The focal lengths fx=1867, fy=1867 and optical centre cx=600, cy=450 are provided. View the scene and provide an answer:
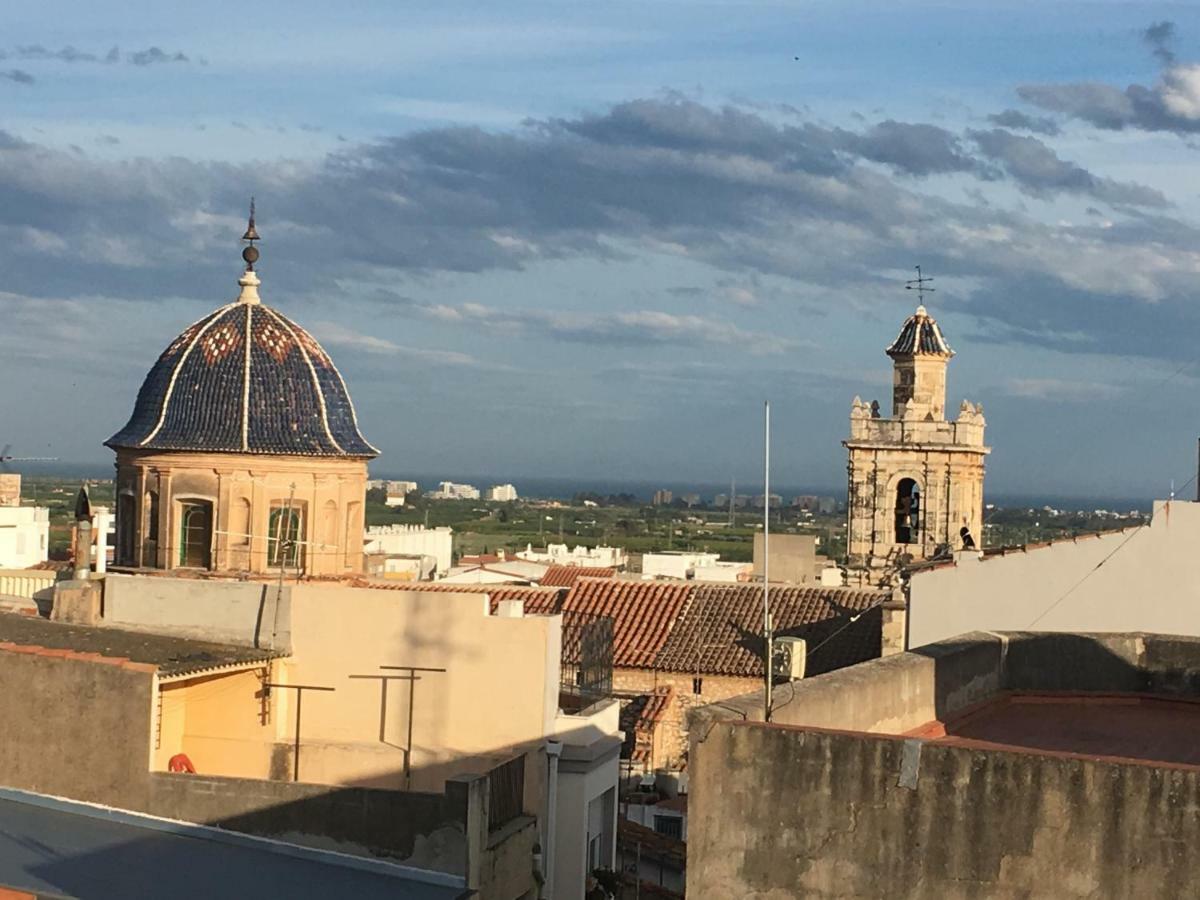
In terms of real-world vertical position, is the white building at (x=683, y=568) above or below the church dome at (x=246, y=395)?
below

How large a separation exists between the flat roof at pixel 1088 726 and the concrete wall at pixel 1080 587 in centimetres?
652

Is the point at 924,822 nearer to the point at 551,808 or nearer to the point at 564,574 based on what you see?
the point at 551,808

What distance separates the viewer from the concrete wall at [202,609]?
20422 mm

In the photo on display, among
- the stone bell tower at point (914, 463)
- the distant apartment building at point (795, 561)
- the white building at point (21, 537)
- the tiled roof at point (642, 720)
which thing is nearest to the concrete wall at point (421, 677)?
the tiled roof at point (642, 720)

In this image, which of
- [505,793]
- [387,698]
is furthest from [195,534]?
[505,793]

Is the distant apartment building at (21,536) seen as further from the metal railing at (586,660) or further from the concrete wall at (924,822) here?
the concrete wall at (924,822)

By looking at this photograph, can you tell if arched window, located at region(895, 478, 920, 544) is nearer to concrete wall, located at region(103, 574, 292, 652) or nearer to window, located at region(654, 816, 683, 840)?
window, located at region(654, 816, 683, 840)

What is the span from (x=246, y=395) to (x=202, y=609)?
16.0ft

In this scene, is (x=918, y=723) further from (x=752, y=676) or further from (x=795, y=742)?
(x=752, y=676)

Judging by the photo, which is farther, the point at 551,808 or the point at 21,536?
the point at 21,536

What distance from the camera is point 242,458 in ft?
81.6

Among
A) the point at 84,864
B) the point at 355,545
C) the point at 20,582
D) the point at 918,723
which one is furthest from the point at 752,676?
the point at 918,723

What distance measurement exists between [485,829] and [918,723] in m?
6.30

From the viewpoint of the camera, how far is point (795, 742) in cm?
829
